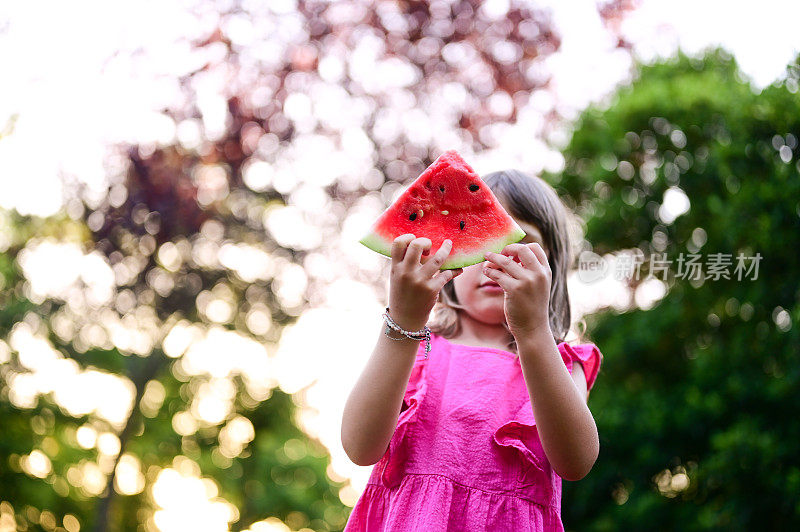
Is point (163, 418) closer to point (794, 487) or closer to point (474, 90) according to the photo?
point (474, 90)

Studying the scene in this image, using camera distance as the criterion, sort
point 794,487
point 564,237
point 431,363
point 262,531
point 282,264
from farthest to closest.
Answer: point 262,531 → point 282,264 → point 794,487 → point 564,237 → point 431,363

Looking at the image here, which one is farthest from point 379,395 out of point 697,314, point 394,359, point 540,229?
point 697,314

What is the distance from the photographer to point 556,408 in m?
1.85

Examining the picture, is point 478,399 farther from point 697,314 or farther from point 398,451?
point 697,314

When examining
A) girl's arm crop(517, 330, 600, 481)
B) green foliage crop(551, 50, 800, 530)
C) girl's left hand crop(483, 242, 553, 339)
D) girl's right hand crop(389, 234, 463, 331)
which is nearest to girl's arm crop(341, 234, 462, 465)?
girl's right hand crop(389, 234, 463, 331)

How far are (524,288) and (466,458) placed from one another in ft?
1.83

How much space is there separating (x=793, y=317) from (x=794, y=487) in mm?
1189

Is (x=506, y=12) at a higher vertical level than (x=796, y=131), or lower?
higher

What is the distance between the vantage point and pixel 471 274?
235cm

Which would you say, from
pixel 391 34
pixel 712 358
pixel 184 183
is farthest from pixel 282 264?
pixel 712 358

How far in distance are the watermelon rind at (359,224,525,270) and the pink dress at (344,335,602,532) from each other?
1.30 ft

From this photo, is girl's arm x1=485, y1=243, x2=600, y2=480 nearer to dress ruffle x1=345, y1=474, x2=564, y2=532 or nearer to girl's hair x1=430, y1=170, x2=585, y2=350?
dress ruffle x1=345, y1=474, x2=564, y2=532

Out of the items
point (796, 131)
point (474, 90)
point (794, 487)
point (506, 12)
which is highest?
point (506, 12)

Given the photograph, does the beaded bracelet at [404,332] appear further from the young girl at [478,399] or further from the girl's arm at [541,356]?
the girl's arm at [541,356]
